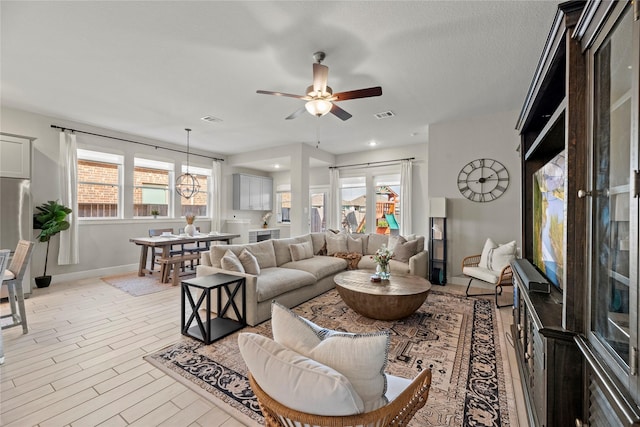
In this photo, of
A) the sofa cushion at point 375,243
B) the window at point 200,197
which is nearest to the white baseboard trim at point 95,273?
the window at point 200,197

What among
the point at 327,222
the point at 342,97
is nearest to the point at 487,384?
the point at 342,97

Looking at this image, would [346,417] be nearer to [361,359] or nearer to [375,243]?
[361,359]

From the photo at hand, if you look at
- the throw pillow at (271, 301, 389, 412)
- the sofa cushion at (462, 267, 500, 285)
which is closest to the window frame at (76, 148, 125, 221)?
the throw pillow at (271, 301, 389, 412)

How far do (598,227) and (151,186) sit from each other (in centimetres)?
715

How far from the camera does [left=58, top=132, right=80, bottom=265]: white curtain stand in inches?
187

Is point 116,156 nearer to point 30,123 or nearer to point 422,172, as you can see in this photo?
point 30,123

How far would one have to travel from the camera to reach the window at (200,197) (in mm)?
7055

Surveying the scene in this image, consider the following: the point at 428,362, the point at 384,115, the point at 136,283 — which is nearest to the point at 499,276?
the point at 428,362

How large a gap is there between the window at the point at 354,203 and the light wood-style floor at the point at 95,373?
13.4ft

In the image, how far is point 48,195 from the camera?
15.3 ft

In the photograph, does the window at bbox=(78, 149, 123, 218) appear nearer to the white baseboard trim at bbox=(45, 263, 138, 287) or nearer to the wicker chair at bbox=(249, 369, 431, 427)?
the white baseboard trim at bbox=(45, 263, 138, 287)

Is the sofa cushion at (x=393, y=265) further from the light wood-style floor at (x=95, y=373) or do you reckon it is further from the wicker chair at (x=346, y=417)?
the wicker chair at (x=346, y=417)

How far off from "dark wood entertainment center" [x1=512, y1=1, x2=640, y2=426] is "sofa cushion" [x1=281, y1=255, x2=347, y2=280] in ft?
9.73

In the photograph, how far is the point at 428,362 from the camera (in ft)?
7.48
